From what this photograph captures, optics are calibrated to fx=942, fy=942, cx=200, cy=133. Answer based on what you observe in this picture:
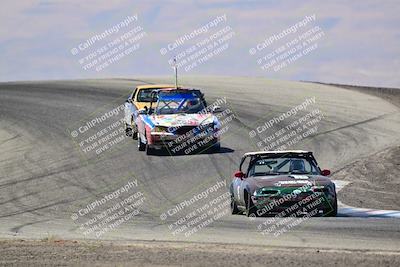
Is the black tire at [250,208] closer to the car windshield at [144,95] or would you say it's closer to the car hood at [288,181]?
the car hood at [288,181]

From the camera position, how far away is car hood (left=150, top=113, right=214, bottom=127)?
23.0 m

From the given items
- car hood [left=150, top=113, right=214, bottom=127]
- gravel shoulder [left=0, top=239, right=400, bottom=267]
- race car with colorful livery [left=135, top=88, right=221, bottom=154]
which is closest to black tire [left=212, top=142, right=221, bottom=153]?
race car with colorful livery [left=135, top=88, right=221, bottom=154]

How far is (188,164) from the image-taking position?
22.2m

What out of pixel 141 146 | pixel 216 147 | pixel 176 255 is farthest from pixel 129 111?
Result: pixel 176 255

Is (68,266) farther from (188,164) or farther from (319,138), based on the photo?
(319,138)

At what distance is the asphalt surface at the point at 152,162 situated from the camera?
13070mm

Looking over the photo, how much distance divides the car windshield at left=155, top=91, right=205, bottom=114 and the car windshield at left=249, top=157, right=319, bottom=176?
24.7 ft

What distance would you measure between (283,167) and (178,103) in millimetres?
8234

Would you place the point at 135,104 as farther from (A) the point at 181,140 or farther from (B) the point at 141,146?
(A) the point at 181,140

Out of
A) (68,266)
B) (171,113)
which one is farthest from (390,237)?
(171,113)

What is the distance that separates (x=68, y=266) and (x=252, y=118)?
847 inches

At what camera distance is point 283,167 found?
16.2m

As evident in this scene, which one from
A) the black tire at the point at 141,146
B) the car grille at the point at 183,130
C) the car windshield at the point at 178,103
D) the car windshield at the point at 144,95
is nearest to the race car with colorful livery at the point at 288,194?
the car grille at the point at 183,130

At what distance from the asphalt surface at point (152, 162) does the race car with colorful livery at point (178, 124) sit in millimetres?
419
